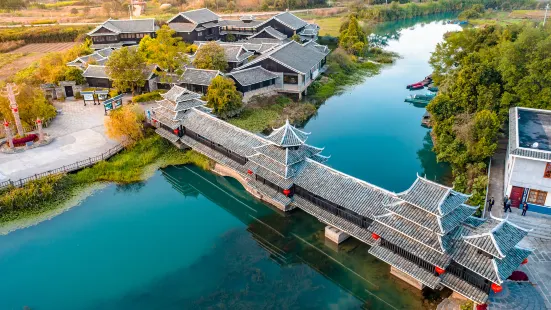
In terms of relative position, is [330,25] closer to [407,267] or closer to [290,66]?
[290,66]

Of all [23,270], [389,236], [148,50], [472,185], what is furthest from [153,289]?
[148,50]

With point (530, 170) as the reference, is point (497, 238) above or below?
below

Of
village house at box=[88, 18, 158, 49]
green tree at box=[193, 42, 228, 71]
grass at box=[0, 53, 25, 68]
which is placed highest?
village house at box=[88, 18, 158, 49]

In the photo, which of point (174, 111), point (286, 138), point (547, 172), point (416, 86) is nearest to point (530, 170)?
point (547, 172)

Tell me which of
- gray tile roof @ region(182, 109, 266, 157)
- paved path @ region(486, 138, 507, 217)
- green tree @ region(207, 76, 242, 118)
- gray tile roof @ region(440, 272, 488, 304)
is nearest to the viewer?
gray tile roof @ region(440, 272, 488, 304)

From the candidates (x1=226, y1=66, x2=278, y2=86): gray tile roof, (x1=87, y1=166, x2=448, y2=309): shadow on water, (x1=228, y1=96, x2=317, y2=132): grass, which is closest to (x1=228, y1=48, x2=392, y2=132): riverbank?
(x1=228, y1=96, x2=317, y2=132): grass

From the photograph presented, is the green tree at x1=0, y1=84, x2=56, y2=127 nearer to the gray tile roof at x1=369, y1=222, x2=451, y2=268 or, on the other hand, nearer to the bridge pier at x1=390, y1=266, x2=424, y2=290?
the gray tile roof at x1=369, y1=222, x2=451, y2=268

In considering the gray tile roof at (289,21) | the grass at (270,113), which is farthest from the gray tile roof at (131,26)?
the grass at (270,113)
